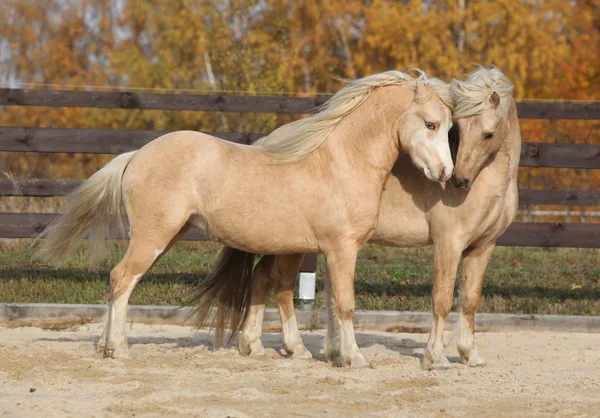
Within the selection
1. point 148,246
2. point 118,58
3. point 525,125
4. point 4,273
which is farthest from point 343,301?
point 118,58

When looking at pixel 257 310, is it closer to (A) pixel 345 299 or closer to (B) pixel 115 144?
(A) pixel 345 299

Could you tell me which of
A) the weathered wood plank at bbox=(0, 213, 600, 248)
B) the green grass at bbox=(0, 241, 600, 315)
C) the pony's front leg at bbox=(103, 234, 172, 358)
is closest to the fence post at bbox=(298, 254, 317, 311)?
the green grass at bbox=(0, 241, 600, 315)

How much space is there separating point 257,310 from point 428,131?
5.77ft

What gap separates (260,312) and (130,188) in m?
1.32

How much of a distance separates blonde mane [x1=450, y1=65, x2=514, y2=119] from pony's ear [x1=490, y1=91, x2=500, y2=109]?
0.7 inches

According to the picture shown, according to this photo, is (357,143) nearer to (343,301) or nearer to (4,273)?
(343,301)

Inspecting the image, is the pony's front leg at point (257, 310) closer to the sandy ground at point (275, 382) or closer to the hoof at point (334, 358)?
the sandy ground at point (275, 382)

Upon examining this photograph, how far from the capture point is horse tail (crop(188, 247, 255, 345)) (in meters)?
6.00

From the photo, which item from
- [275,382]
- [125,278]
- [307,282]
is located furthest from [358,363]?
[307,282]

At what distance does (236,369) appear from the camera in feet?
17.7

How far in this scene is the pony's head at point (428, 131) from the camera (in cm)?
525

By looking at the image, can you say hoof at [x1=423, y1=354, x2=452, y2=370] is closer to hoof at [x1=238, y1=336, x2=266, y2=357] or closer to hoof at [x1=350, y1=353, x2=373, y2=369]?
hoof at [x1=350, y1=353, x2=373, y2=369]

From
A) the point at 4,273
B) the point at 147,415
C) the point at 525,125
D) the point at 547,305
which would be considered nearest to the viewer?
the point at 147,415

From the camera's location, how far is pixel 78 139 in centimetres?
819
